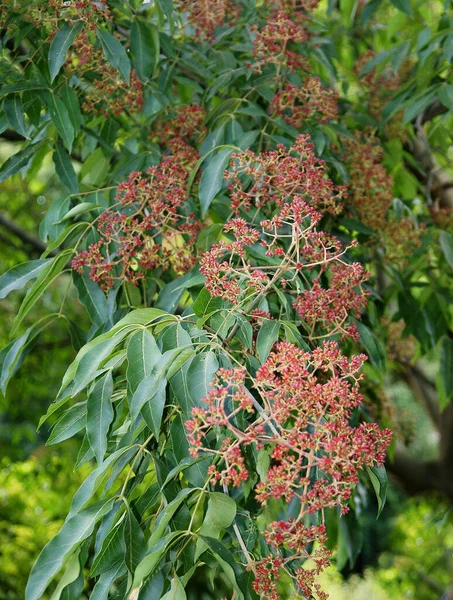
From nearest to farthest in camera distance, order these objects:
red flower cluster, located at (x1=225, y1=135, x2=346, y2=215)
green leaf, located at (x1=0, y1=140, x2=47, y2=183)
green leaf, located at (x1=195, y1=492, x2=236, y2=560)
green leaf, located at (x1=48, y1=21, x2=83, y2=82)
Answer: green leaf, located at (x1=195, y1=492, x2=236, y2=560), red flower cluster, located at (x1=225, y1=135, x2=346, y2=215), green leaf, located at (x1=48, y1=21, x2=83, y2=82), green leaf, located at (x1=0, y1=140, x2=47, y2=183)

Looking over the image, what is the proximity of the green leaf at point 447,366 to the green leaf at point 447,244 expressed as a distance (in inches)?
15.0

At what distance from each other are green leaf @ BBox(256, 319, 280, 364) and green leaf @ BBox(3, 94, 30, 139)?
633mm

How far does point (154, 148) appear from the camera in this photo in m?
1.48

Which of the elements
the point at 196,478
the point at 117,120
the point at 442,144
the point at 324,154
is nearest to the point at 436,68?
the point at 442,144

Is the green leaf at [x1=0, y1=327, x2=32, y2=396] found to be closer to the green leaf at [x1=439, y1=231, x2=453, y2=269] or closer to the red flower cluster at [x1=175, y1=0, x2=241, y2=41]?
the red flower cluster at [x1=175, y1=0, x2=241, y2=41]

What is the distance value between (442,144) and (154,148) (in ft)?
2.99

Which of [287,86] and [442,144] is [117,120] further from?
[442,144]

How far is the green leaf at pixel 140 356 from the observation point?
96cm

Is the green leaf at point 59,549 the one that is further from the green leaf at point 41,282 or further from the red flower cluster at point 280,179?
the red flower cluster at point 280,179

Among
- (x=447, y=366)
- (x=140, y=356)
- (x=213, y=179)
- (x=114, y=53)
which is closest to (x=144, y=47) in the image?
(x=114, y=53)

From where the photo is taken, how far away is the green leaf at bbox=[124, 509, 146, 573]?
3.07 feet

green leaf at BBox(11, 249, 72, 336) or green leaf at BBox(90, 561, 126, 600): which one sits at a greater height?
green leaf at BBox(11, 249, 72, 336)

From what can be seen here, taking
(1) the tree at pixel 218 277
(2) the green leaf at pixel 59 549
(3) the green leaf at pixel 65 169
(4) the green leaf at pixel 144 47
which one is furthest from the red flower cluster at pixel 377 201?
(2) the green leaf at pixel 59 549

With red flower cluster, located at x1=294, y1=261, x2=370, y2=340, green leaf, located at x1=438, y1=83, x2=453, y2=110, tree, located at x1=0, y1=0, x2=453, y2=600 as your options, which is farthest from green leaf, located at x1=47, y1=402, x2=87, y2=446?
green leaf, located at x1=438, y1=83, x2=453, y2=110
